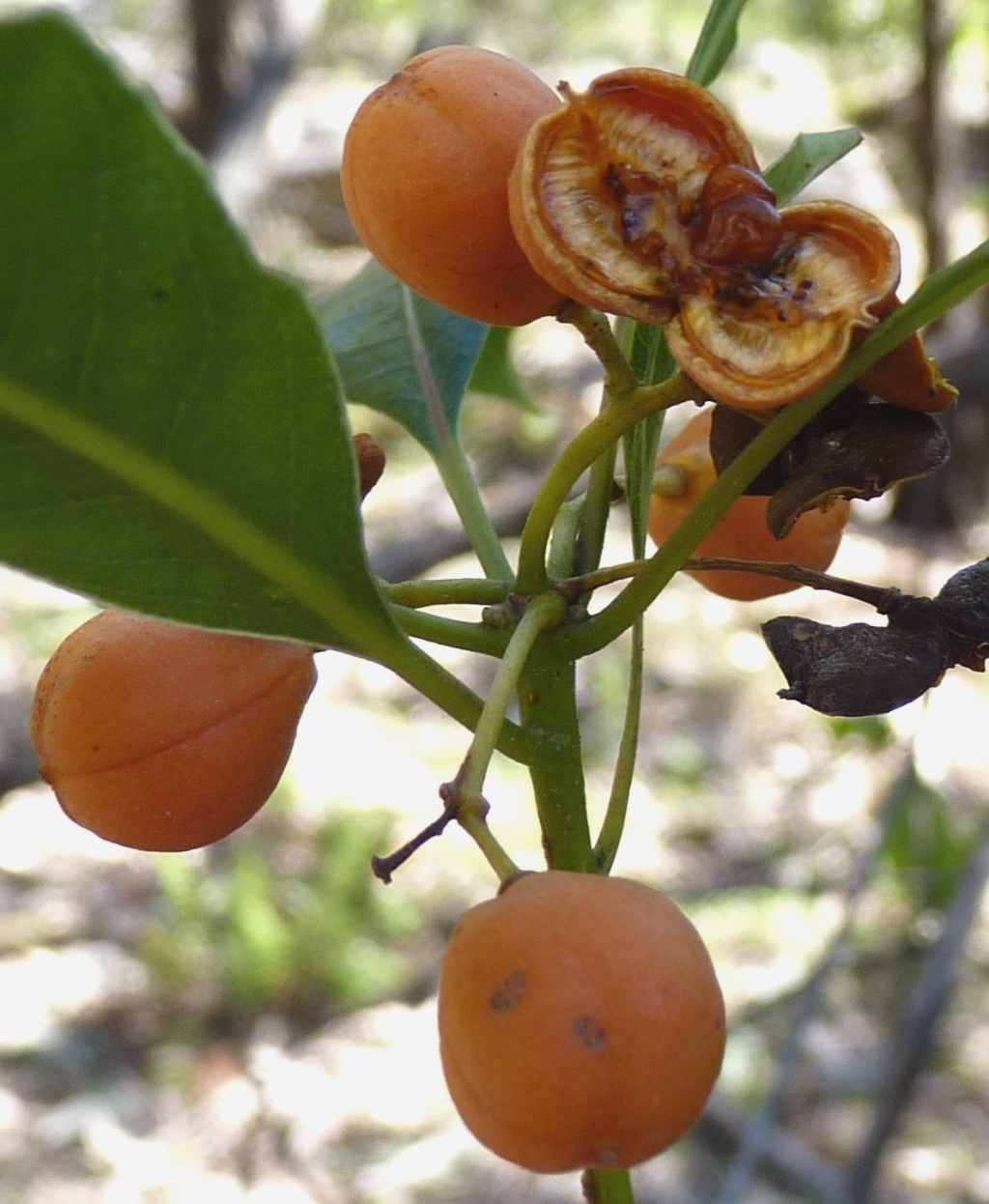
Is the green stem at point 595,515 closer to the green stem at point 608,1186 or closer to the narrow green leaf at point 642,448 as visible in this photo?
the narrow green leaf at point 642,448

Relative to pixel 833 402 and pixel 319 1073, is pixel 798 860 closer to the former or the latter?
pixel 319 1073

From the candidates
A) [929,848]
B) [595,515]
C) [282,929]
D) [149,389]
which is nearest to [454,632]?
[595,515]

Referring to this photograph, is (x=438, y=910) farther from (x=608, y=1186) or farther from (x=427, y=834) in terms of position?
(x=427, y=834)

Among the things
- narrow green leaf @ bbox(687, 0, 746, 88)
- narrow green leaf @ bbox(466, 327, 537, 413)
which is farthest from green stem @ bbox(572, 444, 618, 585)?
narrow green leaf @ bbox(466, 327, 537, 413)

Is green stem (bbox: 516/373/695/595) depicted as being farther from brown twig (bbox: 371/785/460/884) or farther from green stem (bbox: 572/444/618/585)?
brown twig (bbox: 371/785/460/884)

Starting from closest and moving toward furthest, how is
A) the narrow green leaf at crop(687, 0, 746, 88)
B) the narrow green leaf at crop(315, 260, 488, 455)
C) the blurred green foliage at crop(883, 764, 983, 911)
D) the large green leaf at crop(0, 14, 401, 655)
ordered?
the large green leaf at crop(0, 14, 401, 655), the narrow green leaf at crop(687, 0, 746, 88), the narrow green leaf at crop(315, 260, 488, 455), the blurred green foliage at crop(883, 764, 983, 911)

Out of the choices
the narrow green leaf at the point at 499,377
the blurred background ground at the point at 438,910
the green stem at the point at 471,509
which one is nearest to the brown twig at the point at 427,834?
the green stem at the point at 471,509

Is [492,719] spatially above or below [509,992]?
above
